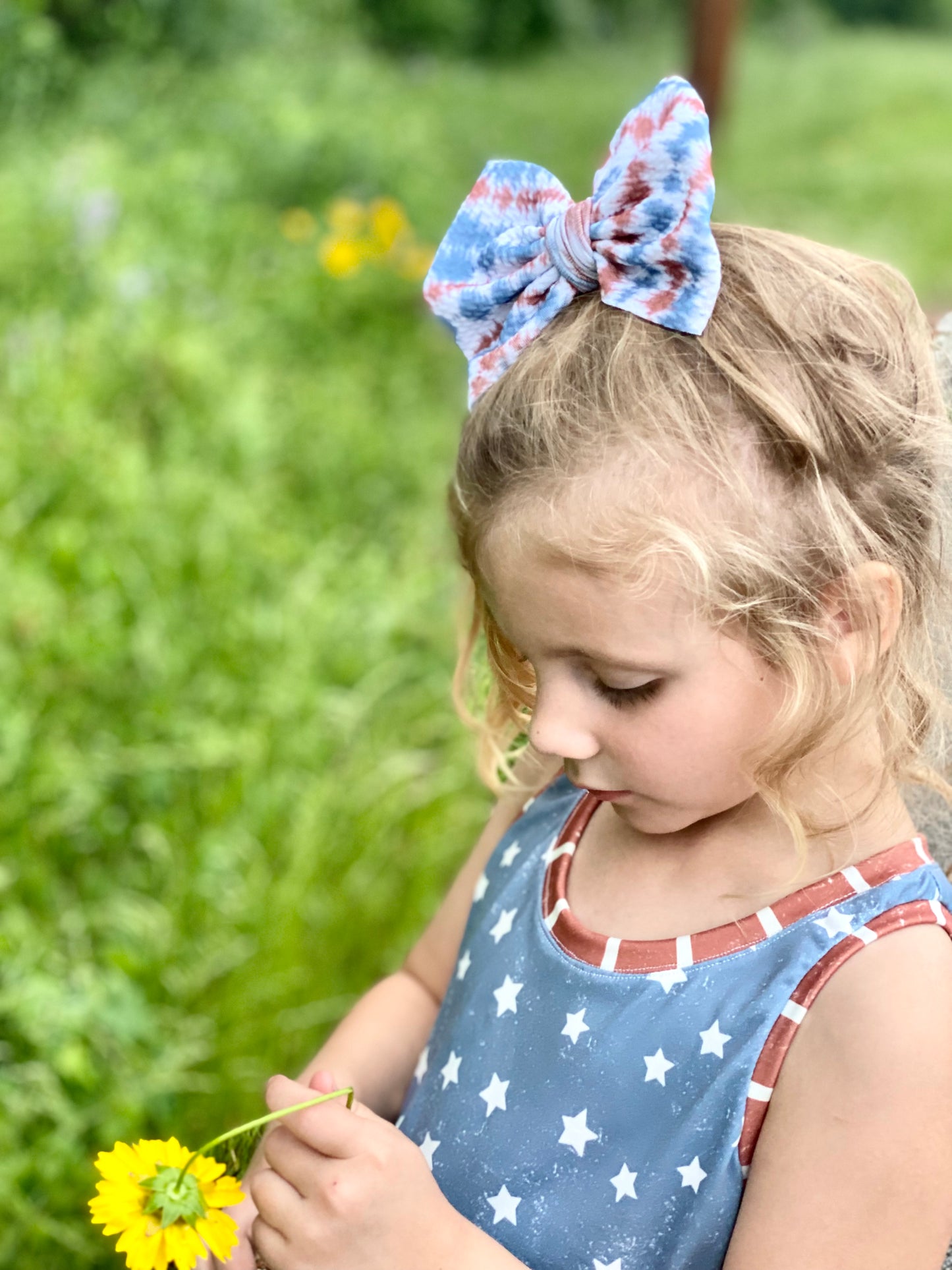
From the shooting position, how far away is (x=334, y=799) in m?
2.21

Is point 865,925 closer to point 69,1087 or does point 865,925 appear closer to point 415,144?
point 69,1087

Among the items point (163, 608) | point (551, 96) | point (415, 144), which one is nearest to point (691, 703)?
point (163, 608)

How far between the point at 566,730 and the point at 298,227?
3960 millimetres

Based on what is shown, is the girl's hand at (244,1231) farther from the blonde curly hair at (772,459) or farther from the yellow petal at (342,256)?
the yellow petal at (342,256)

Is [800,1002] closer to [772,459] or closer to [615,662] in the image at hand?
[615,662]

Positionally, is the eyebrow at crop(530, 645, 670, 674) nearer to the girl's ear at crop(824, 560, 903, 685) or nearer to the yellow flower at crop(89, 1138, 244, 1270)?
the girl's ear at crop(824, 560, 903, 685)

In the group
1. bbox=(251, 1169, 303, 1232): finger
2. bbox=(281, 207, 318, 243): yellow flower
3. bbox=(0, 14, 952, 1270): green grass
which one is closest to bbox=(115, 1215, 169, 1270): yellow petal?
bbox=(251, 1169, 303, 1232): finger

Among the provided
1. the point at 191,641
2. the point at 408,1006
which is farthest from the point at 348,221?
the point at 408,1006

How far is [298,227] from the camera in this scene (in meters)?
4.57

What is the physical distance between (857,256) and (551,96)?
7411 millimetres

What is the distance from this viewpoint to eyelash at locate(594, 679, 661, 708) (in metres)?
0.92

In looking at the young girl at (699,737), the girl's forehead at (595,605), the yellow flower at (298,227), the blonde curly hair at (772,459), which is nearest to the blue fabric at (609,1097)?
the young girl at (699,737)

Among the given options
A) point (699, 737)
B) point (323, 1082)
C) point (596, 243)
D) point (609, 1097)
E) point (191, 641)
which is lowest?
point (191, 641)

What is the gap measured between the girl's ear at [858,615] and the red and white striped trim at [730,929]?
0.14 m
